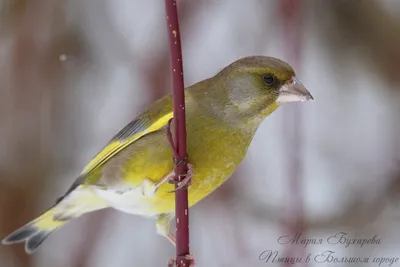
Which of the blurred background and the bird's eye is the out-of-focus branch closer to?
the blurred background

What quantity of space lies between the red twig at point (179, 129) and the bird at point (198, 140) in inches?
3.5

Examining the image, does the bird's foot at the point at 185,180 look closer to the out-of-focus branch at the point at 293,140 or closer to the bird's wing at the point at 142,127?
the bird's wing at the point at 142,127

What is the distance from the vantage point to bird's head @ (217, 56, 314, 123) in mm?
702

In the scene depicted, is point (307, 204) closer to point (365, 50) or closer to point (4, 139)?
point (365, 50)

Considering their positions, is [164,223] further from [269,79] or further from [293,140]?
[293,140]

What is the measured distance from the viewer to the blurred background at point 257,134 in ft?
3.49

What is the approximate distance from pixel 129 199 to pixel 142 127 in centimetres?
9

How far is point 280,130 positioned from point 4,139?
54 cm

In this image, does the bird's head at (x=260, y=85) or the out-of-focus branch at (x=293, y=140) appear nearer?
the bird's head at (x=260, y=85)

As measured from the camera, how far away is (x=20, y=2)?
1179 millimetres

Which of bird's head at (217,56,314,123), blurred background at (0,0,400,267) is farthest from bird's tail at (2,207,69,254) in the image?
bird's head at (217,56,314,123)

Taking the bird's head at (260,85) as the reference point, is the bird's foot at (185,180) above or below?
below

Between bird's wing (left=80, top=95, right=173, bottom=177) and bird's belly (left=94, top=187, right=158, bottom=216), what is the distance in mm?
41

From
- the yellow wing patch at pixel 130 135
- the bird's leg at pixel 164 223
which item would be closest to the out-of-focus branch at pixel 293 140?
the bird's leg at pixel 164 223
